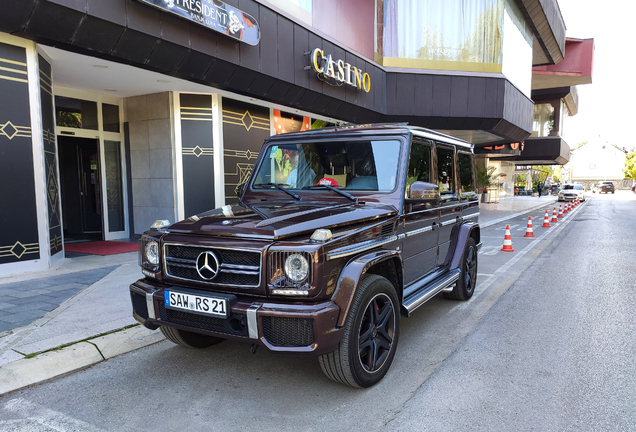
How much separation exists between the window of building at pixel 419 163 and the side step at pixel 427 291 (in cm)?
93

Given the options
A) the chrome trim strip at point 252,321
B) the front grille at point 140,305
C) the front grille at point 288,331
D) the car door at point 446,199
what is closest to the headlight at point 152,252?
the front grille at point 140,305

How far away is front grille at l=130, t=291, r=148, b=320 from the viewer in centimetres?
325

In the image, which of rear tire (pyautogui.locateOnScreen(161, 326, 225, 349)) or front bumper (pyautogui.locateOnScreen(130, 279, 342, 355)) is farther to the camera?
rear tire (pyautogui.locateOnScreen(161, 326, 225, 349))

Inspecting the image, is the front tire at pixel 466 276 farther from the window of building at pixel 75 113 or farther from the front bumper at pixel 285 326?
the window of building at pixel 75 113

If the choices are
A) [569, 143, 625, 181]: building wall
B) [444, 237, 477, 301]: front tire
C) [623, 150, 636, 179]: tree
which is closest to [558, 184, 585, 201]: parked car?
[444, 237, 477, 301]: front tire

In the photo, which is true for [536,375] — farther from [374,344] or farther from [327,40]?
[327,40]

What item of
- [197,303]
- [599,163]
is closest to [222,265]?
[197,303]

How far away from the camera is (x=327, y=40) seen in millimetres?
11938

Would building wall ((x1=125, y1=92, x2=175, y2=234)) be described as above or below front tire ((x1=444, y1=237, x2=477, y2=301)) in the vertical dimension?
above

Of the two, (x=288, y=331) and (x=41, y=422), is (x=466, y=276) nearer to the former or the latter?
(x=288, y=331)

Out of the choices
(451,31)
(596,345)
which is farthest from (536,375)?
(451,31)

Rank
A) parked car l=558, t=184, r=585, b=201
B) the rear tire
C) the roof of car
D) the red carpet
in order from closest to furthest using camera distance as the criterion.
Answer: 1. the rear tire
2. the roof of car
3. the red carpet
4. parked car l=558, t=184, r=585, b=201

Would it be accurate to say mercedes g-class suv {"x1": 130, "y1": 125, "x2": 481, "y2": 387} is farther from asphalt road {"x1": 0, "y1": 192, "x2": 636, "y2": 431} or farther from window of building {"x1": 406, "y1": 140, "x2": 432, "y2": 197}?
asphalt road {"x1": 0, "y1": 192, "x2": 636, "y2": 431}

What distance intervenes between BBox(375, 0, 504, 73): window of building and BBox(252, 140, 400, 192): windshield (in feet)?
42.3
